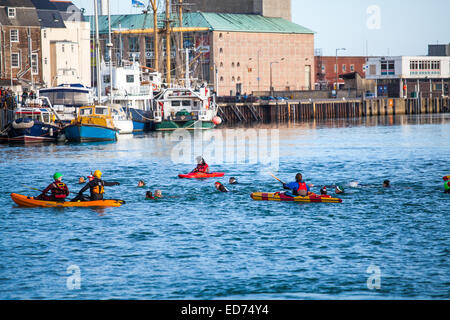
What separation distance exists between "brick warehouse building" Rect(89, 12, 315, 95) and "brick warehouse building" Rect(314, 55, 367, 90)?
1100 centimetres

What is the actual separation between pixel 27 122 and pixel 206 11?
95660 mm

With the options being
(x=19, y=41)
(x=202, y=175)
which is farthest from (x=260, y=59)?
(x=202, y=175)

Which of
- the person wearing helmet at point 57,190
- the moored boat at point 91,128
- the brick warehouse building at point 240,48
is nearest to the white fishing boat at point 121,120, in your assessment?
the moored boat at point 91,128

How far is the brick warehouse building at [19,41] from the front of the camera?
9744 cm

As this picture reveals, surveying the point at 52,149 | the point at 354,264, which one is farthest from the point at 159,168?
the point at 354,264

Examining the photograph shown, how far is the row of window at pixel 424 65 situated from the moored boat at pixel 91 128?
9255cm

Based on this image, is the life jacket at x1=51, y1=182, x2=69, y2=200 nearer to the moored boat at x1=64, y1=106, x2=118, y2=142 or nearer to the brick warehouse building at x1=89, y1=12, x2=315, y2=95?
the moored boat at x1=64, y1=106, x2=118, y2=142

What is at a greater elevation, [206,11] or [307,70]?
[206,11]

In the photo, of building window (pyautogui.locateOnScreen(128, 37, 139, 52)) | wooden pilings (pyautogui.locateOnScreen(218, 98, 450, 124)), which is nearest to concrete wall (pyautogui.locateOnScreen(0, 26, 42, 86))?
wooden pilings (pyautogui.locateOnScreen(218, 98, 450, 124))

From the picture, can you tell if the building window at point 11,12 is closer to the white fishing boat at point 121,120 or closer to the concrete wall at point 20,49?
the concrete wall at point 20,49

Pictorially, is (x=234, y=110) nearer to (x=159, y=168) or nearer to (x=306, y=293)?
(x=159, y=168)

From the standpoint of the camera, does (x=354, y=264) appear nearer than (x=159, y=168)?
Yes

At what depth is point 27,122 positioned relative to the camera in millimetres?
73938

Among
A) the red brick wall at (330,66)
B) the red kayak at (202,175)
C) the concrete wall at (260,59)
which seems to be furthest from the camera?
the red brick wall at (330,66)
